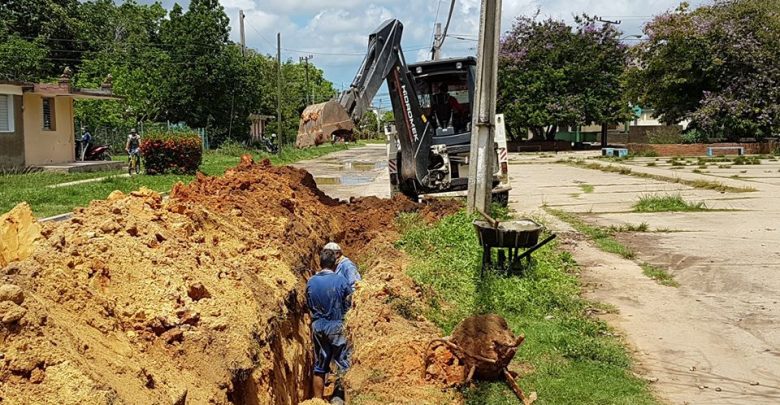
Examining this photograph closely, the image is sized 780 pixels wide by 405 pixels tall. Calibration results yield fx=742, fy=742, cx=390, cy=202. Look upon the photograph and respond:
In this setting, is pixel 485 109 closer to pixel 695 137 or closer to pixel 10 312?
pixel 10 312

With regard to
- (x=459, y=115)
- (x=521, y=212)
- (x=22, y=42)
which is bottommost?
(x=521, y=212)

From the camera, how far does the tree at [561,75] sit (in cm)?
4931

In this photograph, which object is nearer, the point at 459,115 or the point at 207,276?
the point at 207,276

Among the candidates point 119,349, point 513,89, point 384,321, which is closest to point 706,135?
point 513,89

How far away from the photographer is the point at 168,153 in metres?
25.9

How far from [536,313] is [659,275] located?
2.83 m

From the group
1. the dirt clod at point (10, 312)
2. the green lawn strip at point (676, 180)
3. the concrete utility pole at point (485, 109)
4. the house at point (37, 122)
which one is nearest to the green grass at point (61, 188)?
the house at point (37, 122)

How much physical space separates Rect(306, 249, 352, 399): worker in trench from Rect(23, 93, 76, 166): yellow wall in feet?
74.0

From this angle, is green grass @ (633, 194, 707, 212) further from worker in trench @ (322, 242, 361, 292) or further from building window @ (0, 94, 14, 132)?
building window @ (0, 94, 14, 132)

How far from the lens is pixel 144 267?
613 cm

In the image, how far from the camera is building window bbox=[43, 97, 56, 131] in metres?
28.5

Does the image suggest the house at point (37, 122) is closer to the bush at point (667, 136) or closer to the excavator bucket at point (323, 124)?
the excavator bucket at point (323, 124)

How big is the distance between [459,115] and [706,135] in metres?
30.5

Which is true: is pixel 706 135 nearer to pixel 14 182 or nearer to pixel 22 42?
pixel 14 182
